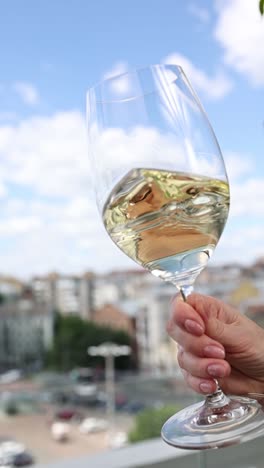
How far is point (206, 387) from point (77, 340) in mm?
16075

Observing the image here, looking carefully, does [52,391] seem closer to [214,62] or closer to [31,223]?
[31,223]

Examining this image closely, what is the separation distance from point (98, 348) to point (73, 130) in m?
6.42

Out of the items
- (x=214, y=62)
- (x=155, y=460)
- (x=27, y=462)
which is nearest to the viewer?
(x=155, y=460)

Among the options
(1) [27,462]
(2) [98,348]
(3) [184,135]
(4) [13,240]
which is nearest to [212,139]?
(3) [184,135]

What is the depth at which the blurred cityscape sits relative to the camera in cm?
1559

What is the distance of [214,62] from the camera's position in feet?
51.8

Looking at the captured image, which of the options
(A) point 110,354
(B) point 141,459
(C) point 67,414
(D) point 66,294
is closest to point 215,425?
(B) point 141,459

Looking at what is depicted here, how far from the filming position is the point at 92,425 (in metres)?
15.3

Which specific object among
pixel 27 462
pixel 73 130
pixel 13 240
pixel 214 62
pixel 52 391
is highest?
pixel 214 62

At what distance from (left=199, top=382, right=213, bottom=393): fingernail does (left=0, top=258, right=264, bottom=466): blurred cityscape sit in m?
15.1

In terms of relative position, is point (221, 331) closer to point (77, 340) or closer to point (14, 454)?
point (14, 454)

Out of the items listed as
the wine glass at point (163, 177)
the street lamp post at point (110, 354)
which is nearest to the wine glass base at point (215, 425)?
the wine glass at point (163, 177)

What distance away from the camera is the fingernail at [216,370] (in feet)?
0.90

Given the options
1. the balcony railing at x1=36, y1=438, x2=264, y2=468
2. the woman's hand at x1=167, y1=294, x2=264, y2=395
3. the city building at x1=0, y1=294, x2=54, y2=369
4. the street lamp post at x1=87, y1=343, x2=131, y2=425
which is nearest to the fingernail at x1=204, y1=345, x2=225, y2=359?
the woman's hand at x1=167, y1=294, x2=264, y2=395
